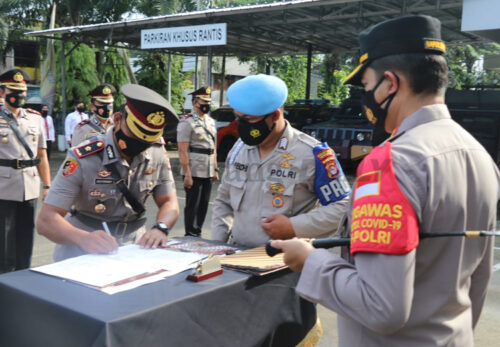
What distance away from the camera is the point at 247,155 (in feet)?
9.39

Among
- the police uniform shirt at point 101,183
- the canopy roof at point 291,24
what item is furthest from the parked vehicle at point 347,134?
the police uniform shirt at point 101,183

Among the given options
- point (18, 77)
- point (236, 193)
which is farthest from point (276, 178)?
point (18, 77)

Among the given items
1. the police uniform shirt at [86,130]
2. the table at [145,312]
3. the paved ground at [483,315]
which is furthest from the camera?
the police uniform shirt at [86,130]

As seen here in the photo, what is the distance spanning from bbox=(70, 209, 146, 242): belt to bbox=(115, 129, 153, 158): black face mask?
393 mm

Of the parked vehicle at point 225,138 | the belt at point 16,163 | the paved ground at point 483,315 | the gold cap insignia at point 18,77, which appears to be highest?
the gold cap insignia at point 18,77

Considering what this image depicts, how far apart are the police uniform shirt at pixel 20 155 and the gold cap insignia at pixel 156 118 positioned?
2.44 meters

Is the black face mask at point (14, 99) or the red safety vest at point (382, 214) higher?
the black face mask at point (14, 99)

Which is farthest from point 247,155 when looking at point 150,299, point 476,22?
point 476,22

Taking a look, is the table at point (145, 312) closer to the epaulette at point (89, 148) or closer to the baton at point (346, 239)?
the baton at point (346, 239)

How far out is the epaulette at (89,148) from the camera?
2594 millimetres

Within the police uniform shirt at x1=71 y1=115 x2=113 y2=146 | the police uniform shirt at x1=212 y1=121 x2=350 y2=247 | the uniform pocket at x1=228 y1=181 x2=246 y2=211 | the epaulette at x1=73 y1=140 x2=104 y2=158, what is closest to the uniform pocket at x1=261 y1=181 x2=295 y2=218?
the police uniform shirt at x1=212 y1=121 x2=350 y2=247

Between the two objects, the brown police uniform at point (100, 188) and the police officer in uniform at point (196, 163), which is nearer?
the brown police uniform at point (100, 188)

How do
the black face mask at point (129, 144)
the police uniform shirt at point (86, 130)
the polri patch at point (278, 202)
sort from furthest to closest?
the police uniform shirt at point (86, 130), the polri patch at point (278, 202), the black face mask at point (129, 144)

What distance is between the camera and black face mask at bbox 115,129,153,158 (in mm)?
2561
